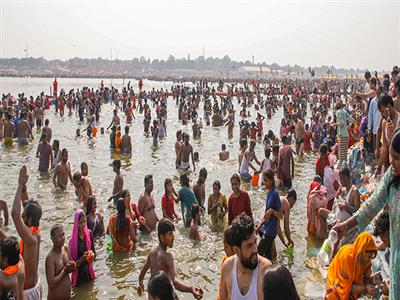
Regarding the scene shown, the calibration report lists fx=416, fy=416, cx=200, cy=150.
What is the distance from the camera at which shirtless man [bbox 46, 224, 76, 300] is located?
4932 mm

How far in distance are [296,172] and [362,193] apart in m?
7.20

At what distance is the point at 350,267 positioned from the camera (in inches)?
146

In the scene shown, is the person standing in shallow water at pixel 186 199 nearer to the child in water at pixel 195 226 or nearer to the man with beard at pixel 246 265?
the child in water at pixel 195 226

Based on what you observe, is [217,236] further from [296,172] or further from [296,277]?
[296,172]

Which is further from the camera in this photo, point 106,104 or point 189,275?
point 106,104

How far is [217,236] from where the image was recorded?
27.2 feet

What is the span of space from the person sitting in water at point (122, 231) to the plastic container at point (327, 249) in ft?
10.0

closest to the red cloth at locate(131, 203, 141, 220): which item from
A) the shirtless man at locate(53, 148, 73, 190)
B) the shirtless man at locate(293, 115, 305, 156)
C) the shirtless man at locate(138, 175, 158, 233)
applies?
the shirtless man at locate(138, 175, 158, 233)

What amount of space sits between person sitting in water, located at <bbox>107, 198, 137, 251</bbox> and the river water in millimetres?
196

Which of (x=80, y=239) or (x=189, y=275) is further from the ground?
(x=80, y=239)

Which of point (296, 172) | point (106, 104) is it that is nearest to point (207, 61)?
point (106, 104)

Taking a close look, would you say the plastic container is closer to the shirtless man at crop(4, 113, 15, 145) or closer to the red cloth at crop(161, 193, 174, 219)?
the red cloth at crop(161, 193, 174, 219)

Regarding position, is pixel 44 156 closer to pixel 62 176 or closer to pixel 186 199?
pixel 62 176

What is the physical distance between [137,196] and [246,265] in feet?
28.7
